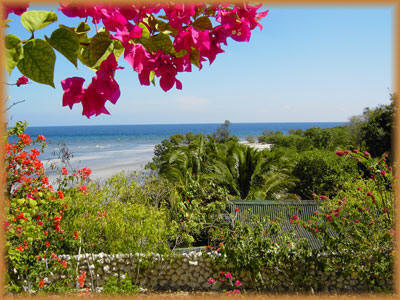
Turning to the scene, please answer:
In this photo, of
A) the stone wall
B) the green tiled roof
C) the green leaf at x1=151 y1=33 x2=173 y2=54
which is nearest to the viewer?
the green leaf at x1=151 y1=33 x2=173 y2=54

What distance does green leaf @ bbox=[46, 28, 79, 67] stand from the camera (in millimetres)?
413

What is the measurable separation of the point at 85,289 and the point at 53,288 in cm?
47

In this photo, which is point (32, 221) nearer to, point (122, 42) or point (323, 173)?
point (122, 42)

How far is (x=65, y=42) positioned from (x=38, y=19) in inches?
1.8

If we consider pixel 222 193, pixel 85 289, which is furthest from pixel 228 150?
pixel 85 289

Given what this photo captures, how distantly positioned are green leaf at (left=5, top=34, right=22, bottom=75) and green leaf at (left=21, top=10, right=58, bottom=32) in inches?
1.0

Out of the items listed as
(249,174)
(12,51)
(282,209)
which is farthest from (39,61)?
(249,174)

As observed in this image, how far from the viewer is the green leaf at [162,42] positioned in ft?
1.63

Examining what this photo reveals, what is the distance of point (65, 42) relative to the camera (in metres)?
0.42

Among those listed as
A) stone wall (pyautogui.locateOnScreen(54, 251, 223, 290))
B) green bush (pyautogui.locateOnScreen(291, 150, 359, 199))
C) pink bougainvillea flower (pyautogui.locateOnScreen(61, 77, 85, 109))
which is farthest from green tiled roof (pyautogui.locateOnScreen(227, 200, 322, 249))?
pink bougainvillea flower (pyautogui.locateOnScreen(61, 77, 85, 109))

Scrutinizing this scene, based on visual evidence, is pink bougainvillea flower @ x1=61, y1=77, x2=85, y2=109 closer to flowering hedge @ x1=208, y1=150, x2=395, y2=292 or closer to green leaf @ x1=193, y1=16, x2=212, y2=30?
green leaf @ x1=193, y1=16, x2=212, y2=30

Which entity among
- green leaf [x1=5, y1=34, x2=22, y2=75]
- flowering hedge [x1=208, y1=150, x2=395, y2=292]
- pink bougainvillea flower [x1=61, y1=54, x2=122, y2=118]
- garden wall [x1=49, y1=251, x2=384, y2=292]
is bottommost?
garden wall [x1=49, y1=251, x2=384, y2=292]

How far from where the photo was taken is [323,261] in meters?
4.11

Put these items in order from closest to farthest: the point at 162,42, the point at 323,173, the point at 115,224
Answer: the point at 162,42
the point at 115,224
the point at 323,173
